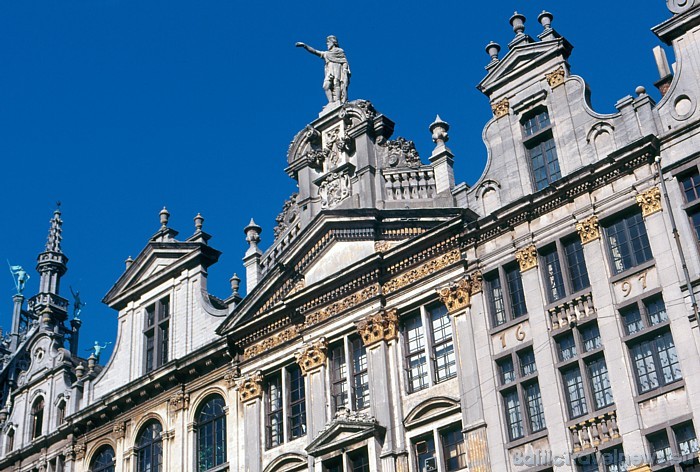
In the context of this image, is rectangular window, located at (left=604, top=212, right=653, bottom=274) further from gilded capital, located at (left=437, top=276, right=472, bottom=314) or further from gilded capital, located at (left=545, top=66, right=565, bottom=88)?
gilded capital, located at (left=545, top=66, right=565, bottom=88)

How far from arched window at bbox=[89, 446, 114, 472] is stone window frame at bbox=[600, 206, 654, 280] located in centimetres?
2163

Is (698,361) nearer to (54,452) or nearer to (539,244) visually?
(539,244)

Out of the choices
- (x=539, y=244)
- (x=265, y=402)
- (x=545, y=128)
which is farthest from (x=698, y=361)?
(x=265, y=402)

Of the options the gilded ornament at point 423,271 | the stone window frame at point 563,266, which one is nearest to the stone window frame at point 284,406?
the gilded ornament at point 423,271

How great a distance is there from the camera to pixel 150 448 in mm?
42062

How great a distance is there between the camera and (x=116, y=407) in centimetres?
4356

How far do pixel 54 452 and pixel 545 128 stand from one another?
24.2m

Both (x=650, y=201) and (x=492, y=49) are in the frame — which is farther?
(x=492, y=49)

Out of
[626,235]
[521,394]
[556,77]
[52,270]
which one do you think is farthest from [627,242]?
[52,270]

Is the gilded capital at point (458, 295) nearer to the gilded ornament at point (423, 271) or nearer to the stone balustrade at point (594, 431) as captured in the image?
the gilded ornament at point (423, 271)

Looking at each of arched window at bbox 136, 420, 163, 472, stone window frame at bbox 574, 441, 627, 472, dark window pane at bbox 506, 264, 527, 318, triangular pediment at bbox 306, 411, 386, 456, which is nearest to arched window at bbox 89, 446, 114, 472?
arched window at bbox 136, 420, 163, 472

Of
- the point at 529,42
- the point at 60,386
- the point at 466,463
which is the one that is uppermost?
the point at 529,42

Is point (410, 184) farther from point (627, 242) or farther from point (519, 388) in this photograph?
point (519, 388)

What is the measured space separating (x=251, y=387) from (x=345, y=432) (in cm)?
538
